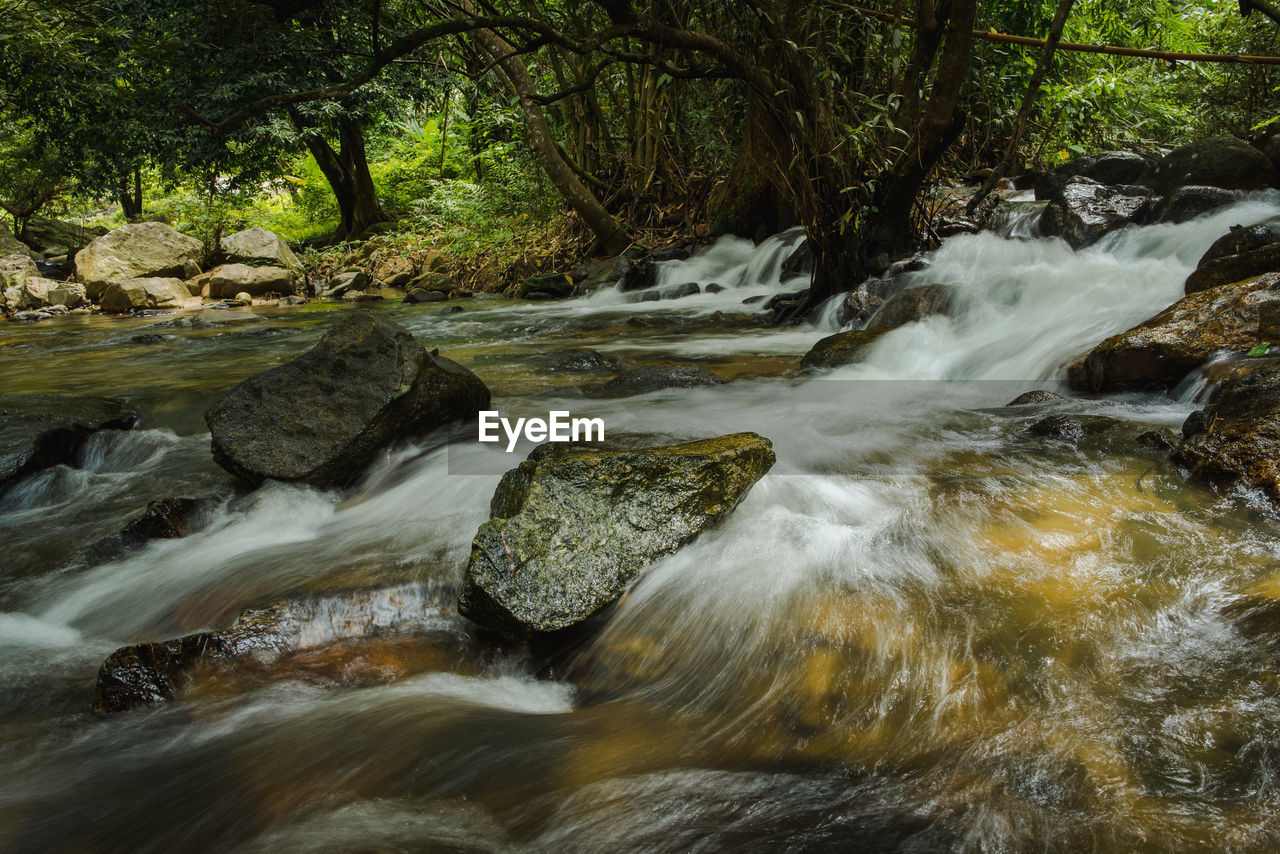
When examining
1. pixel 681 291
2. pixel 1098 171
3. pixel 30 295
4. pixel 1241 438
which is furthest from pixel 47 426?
pixel 30 295

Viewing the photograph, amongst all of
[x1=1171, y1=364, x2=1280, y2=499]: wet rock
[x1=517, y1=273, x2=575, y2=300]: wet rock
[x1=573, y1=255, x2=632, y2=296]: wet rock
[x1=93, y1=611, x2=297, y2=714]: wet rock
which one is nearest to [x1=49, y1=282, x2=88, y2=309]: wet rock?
[x1=517, y1=273, x2=575, y2=300]: wet rock

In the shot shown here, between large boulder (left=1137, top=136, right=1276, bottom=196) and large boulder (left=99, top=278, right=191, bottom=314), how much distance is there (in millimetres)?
15990

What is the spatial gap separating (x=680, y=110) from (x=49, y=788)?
11625mm

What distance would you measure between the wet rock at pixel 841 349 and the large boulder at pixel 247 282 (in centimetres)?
1356

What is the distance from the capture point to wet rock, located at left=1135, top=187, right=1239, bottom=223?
6.27 metres

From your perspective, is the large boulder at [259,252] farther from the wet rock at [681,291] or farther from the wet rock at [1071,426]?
the wet rock at [1071,426]

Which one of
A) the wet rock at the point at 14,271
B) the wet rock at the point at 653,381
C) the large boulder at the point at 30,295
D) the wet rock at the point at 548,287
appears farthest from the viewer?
the wet rock at the point at 14,271

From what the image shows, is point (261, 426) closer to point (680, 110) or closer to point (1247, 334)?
point (1247, 334)

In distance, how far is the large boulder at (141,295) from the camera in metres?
14.3

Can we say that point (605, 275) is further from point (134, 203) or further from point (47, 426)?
point (134, 203)

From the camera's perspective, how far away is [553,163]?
1206 cm

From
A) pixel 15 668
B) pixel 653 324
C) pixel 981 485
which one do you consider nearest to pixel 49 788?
pixel 15 668

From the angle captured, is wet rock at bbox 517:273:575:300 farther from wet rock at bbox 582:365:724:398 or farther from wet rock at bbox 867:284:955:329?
wet rock at bbox 582:365:724:398

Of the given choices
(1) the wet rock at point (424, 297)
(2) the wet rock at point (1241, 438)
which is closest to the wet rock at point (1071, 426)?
(2) the wet rock at point (1241, 438)
